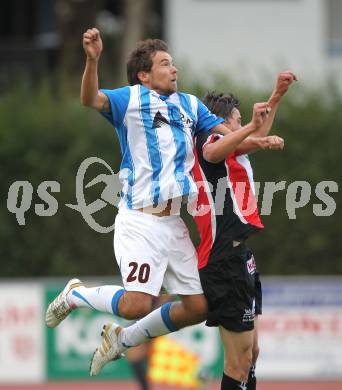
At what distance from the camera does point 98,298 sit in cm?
706

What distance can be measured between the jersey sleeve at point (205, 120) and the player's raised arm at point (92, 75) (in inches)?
24.4

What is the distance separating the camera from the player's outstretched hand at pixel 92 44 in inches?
249

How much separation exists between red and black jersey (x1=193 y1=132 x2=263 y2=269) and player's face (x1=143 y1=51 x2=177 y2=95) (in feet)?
1.24

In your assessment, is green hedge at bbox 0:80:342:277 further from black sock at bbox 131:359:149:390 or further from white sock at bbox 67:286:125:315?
white sock at bbox 67:286:125:315

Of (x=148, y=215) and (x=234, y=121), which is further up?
(x=234, y=121)

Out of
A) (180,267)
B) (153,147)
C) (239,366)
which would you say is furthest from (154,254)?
(239,366)

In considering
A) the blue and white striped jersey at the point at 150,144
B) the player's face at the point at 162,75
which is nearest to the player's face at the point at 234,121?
the blue and white striped jersey at the point at 150,144

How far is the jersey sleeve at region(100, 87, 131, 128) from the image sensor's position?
672cm

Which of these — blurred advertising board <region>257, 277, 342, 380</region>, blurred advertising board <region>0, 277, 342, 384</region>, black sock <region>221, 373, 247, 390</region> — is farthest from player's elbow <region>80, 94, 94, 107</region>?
blurred advertising board <region>257, 277, 342, 380</region>

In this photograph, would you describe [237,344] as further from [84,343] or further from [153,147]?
[84,343]

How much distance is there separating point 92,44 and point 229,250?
1558mm

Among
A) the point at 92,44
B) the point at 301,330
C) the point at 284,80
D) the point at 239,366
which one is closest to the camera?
the point at 92,44

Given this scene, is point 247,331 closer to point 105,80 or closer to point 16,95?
point 16,95

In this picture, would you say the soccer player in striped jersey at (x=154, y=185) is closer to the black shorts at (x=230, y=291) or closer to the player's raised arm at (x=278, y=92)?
the black shorts at (x=230, y=291)
